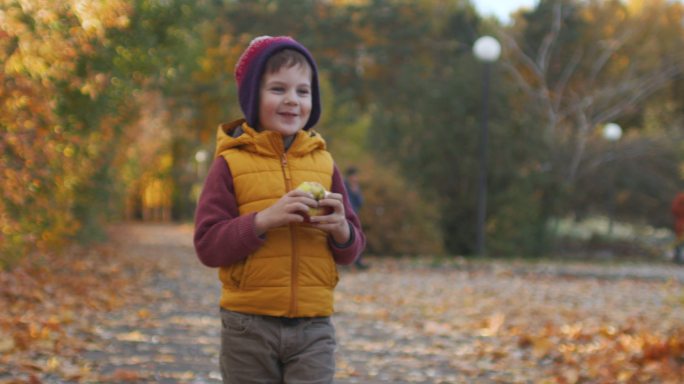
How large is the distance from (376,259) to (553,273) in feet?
12.8

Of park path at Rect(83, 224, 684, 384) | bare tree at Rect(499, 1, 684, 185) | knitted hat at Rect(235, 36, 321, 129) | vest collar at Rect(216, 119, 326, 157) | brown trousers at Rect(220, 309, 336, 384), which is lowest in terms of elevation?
park path at Rect(83, 224, 684, 384)

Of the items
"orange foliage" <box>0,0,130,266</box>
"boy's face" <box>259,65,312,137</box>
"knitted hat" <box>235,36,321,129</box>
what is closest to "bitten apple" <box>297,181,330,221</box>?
"boy's face" <box>259,65,312,137</box>

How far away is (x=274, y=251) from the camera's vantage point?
266cm

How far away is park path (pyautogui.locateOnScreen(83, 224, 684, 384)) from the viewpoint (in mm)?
5637

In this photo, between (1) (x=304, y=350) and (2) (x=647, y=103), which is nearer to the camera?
(1) (x=304, y=350)

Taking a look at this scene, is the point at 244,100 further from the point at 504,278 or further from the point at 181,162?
the point at 181,162

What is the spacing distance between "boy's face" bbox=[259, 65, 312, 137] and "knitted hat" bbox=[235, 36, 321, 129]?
1.1 inches

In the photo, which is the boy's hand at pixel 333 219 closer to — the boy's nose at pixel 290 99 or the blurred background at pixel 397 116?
the boy's nose at pixel 290 99

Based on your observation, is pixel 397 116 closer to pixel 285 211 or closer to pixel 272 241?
pixel 272 241

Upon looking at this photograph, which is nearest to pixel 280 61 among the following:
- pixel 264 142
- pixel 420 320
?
pixel 264 142

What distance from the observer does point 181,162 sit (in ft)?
128

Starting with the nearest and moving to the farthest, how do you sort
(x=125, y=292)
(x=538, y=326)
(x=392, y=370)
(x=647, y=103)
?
(x=392, y=370) < (x=538, y=326) < (x=125, y=292) < (x=647, y=103)

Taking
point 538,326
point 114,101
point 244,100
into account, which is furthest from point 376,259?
point 244,100

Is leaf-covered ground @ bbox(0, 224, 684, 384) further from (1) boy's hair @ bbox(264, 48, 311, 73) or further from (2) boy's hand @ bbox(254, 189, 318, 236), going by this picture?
(1) boy's hair @ bbox(264, 48, 311, 73)
